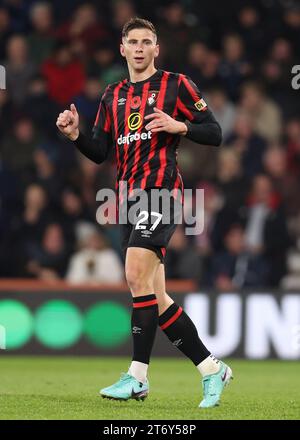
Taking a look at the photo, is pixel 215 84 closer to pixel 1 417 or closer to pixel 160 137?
pixel 160 137

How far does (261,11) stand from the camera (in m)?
14.5

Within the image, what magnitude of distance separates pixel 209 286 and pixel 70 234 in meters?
1.60

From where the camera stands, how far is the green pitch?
5.96 metres

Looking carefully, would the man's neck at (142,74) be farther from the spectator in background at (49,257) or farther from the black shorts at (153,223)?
the spectator in background at (49,257)

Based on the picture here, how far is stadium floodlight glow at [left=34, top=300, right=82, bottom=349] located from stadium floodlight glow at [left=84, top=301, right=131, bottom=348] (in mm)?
105

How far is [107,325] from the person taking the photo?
35.9ft

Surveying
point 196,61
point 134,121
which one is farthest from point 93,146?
point 196,61

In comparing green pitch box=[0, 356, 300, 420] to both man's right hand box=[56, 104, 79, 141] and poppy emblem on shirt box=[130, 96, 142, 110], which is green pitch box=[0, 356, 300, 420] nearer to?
man's right hand box=[56, 104, 79, 141]

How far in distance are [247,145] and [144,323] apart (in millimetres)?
6850

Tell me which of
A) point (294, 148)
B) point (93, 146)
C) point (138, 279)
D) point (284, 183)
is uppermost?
point (294, 148)

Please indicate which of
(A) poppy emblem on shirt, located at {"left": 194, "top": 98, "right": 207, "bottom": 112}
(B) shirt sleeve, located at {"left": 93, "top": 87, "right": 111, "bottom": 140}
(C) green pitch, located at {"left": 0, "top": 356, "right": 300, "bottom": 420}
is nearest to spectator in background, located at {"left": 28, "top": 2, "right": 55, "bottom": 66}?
(C) green pitch, located at {"left": 0, "top": 356, "right": 300, "bottom": 420}

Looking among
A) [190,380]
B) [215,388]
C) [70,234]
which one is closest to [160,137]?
[215,388]

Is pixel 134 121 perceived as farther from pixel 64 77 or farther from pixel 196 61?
pixel 196 61

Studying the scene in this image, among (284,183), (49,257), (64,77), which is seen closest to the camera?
(49,257)
